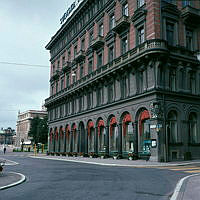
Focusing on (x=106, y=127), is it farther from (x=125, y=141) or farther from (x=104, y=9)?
(x=104, y=9)

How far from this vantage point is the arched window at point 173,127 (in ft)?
97.2

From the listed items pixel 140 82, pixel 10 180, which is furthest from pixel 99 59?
pixel 10 180

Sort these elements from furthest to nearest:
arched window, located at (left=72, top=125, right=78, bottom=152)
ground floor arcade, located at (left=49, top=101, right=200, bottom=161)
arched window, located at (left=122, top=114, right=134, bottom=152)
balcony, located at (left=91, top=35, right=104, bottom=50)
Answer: arched window, located at (left=72, top=125, right=78, bottom=152), balcony, located at (left=91, top=35, right=104, bottom=50), arched window, located at (left=122, top=114, right=134, bottom=152), ground floor arcade, located at (left=49, top=101, right=200, bottom=161)

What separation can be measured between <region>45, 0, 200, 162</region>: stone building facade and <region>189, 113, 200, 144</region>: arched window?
114 millimetres

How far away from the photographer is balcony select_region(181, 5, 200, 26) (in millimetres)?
32403

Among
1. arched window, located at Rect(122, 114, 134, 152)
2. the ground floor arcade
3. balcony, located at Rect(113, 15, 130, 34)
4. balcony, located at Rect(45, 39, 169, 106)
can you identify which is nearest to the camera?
the ground floor arcade

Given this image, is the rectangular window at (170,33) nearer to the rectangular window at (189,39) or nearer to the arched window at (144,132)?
the rectangular window at (189,39)

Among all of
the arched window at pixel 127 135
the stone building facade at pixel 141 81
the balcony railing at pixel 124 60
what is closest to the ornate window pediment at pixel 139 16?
the stone building facade at pixel 141 81

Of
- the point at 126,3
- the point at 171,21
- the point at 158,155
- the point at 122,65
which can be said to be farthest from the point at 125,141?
the point at 126,3

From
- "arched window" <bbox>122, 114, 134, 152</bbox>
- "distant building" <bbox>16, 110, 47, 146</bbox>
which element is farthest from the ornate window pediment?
"distant building" <bbox>16, 110, 47, 146</bbox>

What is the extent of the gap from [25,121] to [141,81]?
459ft

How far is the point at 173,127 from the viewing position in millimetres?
30094

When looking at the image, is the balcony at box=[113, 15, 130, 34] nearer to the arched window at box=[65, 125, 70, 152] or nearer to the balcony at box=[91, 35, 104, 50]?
the balcony at box=[91, 35, 104, 50]

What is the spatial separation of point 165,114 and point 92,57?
63.3ft
